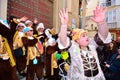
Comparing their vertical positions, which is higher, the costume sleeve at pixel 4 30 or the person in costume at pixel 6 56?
the costume sleeve at pixel 4 30

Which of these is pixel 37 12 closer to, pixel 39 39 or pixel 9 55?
pixel 39 39

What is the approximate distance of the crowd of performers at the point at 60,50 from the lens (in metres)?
4.98

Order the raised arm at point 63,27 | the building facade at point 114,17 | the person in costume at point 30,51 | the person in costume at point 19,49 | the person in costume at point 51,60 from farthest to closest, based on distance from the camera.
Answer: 1. the building facade at point 114,17
2. the person in costume at point 51,60
3. the person in costume at point 30,51
4. the person in costume at point 19,49
5. the raised arm at point 63,27

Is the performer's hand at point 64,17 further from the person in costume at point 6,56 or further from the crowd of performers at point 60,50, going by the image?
the person in costume at point 6,56

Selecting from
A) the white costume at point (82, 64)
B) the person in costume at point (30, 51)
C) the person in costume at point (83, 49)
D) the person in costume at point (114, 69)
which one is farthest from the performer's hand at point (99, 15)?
the person in costume at point (30, 51)

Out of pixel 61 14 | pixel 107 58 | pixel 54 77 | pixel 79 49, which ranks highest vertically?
pixel 61 14

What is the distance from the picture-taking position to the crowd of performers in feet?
16.3

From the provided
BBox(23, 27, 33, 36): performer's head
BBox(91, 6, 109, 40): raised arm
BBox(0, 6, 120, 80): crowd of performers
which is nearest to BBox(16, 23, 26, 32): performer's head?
BBox(0, 6, 120, 80): crowd of performers

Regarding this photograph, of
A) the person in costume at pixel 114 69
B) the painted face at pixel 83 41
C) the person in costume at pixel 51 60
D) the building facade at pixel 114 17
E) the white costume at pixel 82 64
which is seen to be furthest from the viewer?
the building facade at pixel 114 17

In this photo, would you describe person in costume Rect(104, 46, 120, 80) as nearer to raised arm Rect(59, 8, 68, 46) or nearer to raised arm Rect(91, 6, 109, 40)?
raised arm Rect(91, 6, 109, 40)

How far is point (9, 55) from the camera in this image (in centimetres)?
600

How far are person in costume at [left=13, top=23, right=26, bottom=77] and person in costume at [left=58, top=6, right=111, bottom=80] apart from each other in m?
2.77

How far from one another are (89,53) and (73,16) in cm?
1547

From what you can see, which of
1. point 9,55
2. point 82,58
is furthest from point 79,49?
point 9,55
